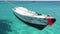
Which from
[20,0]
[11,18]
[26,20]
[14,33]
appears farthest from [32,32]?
[20,0]

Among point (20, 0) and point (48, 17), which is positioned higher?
point (48, 17)

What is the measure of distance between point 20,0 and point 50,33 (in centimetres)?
427

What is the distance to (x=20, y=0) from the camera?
27.6 ft

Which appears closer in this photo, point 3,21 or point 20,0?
point 3,21

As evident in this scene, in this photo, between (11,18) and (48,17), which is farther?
(11,18)

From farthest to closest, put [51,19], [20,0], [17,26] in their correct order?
[20,0]
[17,26]
[51,19]

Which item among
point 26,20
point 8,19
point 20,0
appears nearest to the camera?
point 26,20

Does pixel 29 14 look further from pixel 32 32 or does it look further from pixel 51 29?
pixel 51 29

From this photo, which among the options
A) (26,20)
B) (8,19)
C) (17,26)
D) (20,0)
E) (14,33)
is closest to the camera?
(26,20)

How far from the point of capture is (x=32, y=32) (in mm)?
4547

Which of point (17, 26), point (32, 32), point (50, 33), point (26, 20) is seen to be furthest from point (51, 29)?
point (26, 20)

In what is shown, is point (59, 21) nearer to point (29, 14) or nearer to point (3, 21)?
point (3, 21)

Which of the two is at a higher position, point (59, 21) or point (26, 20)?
point (26, 20)

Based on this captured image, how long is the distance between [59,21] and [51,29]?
0.89 meters
